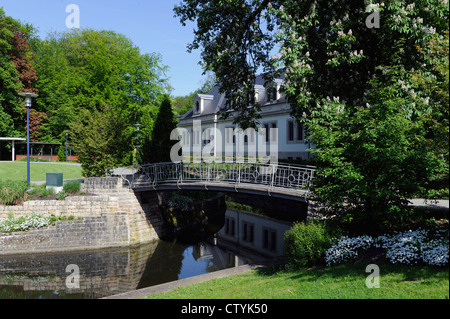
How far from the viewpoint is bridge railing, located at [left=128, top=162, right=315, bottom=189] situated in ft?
47.5

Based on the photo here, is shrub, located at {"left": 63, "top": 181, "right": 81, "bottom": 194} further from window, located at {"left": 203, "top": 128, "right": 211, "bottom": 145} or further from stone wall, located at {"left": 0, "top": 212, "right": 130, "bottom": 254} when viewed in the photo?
window, located at {"left": 203, "top": 128, "right": 211, "bottom": 145}

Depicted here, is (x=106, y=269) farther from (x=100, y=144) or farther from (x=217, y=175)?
(x=100, y=144)

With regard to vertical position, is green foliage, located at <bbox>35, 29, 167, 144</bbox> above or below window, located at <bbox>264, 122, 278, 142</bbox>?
above

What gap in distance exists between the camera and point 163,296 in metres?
8.36

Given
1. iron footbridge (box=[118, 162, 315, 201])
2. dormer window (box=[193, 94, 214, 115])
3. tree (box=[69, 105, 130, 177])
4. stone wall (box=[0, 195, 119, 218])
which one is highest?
dormer window (box=[193, 94, 214, 115])

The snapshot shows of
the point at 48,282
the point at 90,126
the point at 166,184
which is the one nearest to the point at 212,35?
the point at 166,184

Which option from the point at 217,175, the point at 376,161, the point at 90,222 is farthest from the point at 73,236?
the point at 376,161

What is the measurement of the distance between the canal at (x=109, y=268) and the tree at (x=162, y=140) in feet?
21.1

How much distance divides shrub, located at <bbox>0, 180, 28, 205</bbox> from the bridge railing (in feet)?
16.8

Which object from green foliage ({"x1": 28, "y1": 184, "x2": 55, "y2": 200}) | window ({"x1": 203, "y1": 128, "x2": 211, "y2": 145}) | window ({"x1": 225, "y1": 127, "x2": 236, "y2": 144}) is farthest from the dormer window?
green foliage ({"x1": 28, "y1": 184, "x2": 55, "y2": 200})

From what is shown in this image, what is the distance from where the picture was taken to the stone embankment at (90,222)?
15172 mm

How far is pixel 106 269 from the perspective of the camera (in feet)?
45.3

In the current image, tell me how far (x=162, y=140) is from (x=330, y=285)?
57.3 ft
